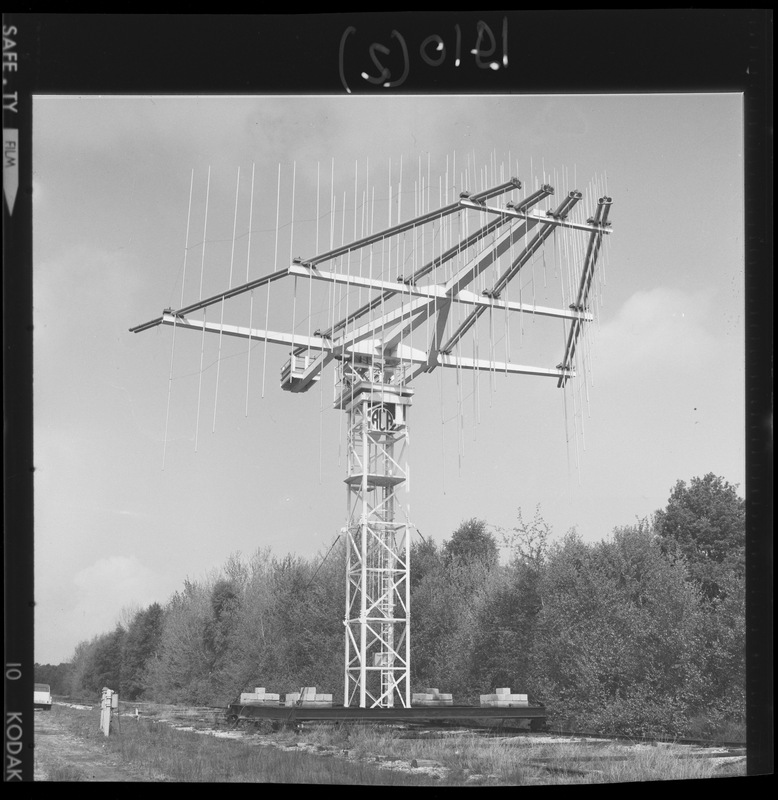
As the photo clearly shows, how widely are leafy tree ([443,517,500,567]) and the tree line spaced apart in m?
0.03

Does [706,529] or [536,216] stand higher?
[536,216]

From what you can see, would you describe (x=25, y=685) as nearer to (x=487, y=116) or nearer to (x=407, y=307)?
(x=487, y=116)

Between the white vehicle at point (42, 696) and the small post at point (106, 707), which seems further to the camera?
the small post at point (106, 707)

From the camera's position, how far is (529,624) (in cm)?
1512

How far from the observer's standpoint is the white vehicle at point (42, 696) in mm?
7637

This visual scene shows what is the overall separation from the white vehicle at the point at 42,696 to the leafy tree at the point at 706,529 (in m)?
7.47

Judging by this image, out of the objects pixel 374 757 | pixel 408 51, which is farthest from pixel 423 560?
pixel 408 51

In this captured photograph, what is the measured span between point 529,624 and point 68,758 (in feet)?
25.9

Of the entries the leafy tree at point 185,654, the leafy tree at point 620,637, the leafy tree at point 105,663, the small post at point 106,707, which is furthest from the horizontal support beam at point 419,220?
the leafy tree at point 620,637

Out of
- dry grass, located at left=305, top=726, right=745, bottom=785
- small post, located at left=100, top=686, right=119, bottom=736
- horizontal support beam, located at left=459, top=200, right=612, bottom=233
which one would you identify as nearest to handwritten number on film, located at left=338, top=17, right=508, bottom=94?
horizontal support beam, located at left=459, top=200, right=612, bottom=233

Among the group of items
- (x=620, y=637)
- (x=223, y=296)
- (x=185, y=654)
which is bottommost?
(x=185, y=654)

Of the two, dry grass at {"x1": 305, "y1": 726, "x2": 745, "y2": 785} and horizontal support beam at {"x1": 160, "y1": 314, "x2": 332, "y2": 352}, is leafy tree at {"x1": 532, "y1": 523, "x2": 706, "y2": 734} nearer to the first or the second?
dry grass at {"x1": 305, "y1": 726, "x2": 745, "y2": 785}

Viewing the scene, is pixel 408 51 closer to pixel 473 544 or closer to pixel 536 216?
pixel 536 216

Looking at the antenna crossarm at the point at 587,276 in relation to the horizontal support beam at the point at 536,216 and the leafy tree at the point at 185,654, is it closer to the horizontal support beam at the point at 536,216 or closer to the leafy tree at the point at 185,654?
the horizontal support beam at the point at 536,216
